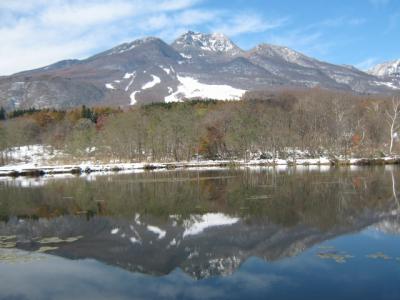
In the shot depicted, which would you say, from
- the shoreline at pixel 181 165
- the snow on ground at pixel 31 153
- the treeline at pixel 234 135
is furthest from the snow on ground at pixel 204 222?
the snow on ground at pixel 31 153

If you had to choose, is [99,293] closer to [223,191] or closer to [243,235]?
[243,235]

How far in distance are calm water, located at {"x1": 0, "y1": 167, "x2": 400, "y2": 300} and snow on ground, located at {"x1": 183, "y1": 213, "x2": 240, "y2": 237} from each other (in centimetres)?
7

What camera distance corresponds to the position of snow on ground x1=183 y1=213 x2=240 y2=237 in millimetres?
25694

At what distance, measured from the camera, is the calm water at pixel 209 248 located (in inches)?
623

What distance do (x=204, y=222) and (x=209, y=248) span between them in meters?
6.32

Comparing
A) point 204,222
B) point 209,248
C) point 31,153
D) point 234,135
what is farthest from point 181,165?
point 209,248

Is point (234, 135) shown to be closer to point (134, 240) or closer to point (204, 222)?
point (204, 222)

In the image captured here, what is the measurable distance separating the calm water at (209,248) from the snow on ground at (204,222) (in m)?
0.07

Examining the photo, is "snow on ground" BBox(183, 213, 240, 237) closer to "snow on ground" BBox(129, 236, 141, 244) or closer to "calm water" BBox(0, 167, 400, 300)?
"calm water" BBox(0, 167, 400, 300)

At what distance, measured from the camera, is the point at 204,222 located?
2791 centimetres

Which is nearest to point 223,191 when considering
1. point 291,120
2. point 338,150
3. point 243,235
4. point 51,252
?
point 243,235

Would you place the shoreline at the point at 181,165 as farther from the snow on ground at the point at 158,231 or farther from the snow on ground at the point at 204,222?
the snow on ground at the point at 158,231

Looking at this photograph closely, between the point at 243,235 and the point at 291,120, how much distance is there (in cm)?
10235

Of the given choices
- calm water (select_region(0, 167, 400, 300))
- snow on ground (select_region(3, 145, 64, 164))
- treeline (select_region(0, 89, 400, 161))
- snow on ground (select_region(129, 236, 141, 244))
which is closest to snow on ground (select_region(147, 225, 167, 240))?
calm water (select_region(0, 167, 400, 300))
